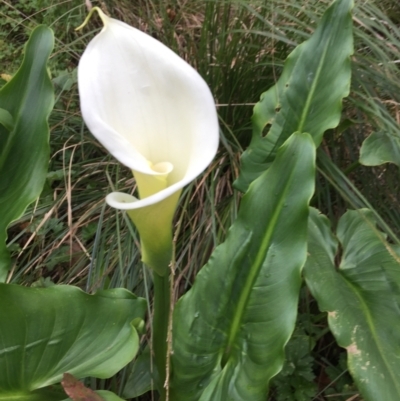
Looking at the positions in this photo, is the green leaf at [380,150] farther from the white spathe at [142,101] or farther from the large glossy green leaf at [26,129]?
the large glossy green leaf at [26,129]

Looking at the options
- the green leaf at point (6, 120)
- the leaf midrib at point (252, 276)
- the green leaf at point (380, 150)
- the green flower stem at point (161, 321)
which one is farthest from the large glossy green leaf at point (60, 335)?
the green leaf at point (380, 150)

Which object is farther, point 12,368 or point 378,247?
point 378,247

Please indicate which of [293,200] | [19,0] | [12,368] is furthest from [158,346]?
[19,0]

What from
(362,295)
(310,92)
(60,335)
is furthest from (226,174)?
(60,335)

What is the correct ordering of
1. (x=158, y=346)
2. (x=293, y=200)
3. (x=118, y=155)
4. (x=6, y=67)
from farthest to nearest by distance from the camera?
(x=6, y=67), (x=158, y=346), (x=293, y=200), (x=118, y=155)

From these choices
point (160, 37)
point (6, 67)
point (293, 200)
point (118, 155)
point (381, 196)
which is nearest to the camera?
point (118, 155)

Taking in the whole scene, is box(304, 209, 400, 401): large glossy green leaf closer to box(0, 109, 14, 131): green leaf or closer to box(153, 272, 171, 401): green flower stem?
box(153, 272, 171, 401): green flower stem

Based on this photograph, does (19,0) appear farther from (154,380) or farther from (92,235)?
(154,380)
